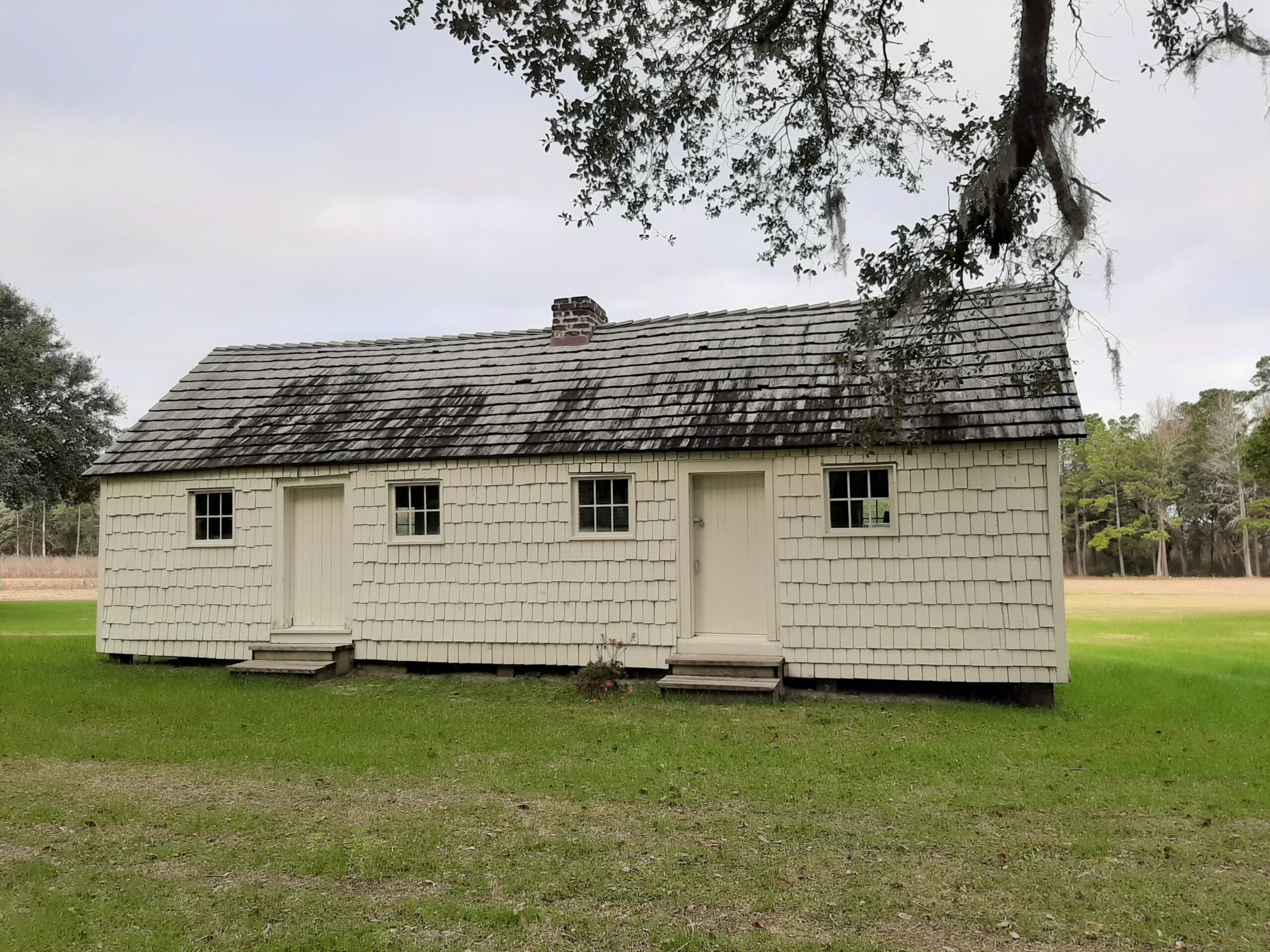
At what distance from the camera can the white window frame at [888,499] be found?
962cm

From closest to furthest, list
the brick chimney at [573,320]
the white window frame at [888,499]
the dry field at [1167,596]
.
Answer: the white window frame at [888,499], the brick chimney at [573,320], the dry field at [1167,596]

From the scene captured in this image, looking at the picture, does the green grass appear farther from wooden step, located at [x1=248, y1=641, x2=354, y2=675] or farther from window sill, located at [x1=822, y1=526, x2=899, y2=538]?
window sill, located at [x1=822, y1=526, x2=899, y2=538]

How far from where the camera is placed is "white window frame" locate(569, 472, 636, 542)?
10.5 meters

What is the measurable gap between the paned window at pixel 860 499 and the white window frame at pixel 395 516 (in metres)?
4.86

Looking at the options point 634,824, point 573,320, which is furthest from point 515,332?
point 634,824

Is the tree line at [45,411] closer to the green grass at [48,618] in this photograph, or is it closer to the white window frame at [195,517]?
the green grass at [48,618]

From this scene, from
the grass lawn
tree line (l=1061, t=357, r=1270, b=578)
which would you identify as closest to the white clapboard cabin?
the grass lawn

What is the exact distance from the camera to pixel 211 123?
561 inches

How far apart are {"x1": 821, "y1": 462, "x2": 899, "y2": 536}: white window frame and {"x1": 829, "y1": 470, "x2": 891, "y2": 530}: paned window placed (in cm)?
2

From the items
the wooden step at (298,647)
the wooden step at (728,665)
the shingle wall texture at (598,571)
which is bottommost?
the wooden step at (728,665)

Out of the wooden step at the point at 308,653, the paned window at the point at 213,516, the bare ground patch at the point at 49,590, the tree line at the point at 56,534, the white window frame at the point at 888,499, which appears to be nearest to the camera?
the white window frame at the point at 888,499

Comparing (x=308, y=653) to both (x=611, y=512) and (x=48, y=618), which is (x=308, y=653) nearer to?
(x=611, y=512)

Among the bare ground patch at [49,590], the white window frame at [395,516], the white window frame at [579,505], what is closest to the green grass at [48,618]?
the bare ground patch at [49,590]

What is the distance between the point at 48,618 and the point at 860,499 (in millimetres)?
20347
